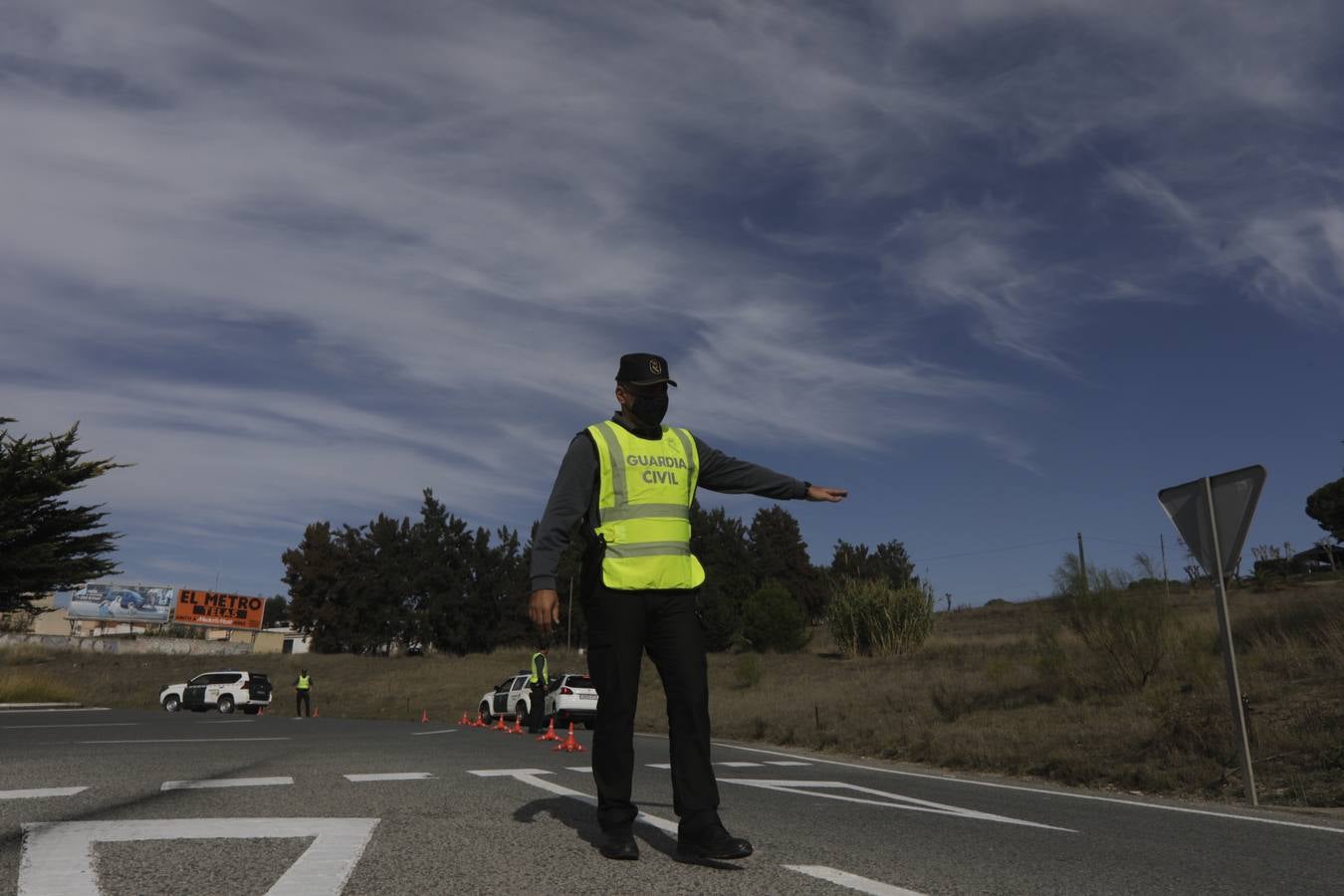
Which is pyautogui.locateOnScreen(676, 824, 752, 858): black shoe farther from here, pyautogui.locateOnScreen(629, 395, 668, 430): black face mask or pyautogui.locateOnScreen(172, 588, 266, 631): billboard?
pyautogui.locateOnScreen(172, 588, 266, 631): billboard

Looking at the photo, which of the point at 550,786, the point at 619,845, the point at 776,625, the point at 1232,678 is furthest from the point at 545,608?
the point at 776,625

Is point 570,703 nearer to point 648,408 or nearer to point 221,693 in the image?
point 221,693

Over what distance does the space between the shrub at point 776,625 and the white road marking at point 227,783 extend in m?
47.8

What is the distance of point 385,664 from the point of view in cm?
6016

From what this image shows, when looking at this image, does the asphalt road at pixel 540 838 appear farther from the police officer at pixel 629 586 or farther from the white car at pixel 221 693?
the white car at pixel 221 693

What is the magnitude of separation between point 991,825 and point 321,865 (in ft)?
Answer: 11.5

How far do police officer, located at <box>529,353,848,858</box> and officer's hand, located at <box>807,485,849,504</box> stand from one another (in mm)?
723

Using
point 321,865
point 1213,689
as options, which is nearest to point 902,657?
point 1213,689

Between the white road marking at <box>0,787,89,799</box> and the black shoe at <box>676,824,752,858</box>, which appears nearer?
the black shoe at <box>676,824,752,858</box>

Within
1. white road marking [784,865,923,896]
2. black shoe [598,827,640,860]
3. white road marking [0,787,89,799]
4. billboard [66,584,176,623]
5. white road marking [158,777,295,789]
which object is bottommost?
white road marking [158,777,295,789]

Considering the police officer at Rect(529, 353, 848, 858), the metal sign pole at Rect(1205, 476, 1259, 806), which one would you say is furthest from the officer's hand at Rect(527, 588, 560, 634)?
Result: the metal sign pole at Rect(1205, 476, 1259, 806)

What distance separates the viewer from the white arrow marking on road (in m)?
5.80

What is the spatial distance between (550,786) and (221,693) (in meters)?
33.9

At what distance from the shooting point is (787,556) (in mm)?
86000
